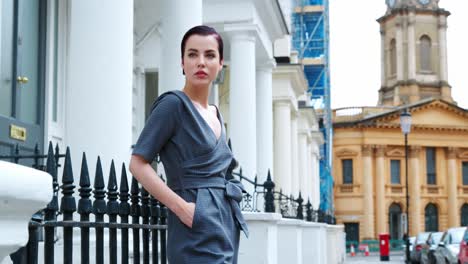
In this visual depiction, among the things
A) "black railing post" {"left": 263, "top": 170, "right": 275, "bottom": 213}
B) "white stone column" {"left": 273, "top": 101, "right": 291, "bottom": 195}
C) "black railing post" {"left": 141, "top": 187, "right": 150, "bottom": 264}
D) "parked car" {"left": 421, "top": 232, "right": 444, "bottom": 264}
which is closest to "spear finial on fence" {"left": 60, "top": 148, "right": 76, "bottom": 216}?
"black railing post" {"left": 141, "top": 187, "right": 150, "bottom": 264}

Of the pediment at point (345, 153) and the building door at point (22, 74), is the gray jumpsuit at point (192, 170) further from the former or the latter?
the pediment at point (345, 153)

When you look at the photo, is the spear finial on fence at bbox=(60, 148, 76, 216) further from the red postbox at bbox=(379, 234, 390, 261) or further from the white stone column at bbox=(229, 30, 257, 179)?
the red postbox at bbox=(379, 234, 390, 261)

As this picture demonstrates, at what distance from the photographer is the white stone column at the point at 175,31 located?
10898 mm

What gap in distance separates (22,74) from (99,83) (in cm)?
263

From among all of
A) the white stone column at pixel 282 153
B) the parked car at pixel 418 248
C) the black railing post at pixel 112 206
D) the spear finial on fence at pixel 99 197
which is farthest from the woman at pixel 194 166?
Result: the parked car at pixel 418 248

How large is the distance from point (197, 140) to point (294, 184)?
25.3 m

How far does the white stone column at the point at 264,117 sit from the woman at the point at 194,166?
53.0ft

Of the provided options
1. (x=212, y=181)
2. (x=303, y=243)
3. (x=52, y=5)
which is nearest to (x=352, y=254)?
(x=303, y=243)

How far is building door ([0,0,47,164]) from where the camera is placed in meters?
9.35

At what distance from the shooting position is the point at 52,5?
10930 mm

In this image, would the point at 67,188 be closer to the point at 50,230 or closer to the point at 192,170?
the point at 50,230

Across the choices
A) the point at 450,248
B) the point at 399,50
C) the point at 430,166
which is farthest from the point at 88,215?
the point at 399,50

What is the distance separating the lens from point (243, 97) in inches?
645

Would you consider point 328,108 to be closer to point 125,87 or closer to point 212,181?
point 125,87
